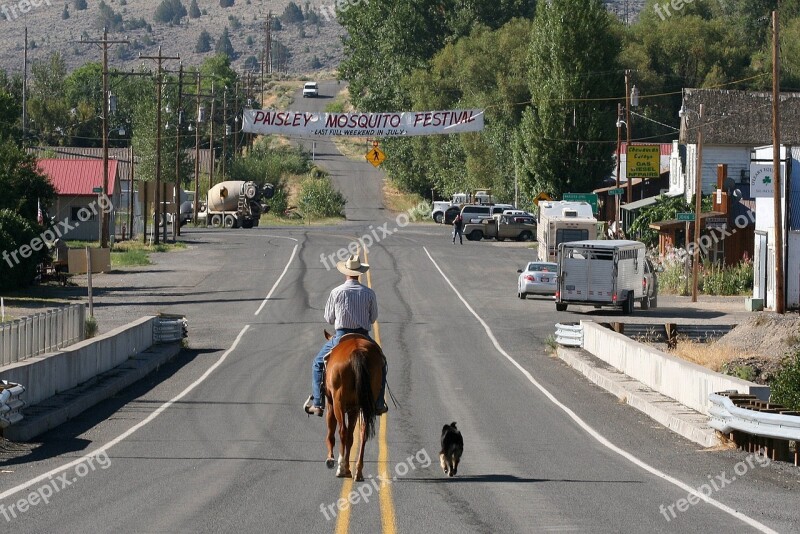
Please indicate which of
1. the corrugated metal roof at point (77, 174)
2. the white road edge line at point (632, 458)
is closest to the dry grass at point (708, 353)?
the white road edge line at point (632, 458)

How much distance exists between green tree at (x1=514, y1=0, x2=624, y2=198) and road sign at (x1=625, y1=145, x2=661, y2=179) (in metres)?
14.8

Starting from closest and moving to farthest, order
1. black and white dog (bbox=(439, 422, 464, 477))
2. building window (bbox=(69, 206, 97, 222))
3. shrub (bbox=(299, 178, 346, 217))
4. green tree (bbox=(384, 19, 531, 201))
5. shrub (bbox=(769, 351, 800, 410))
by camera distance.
Result: black and white dog (bbox=(439, 422, 464, 477)) → shrub (bbox=(769, 351, 800, 410)) → building window (bbox=(69, 206, 97, 222)) → green tree (bbox=(384, 19, 531, 201)) → shrub (bbox=(299, 178, 346, 217))

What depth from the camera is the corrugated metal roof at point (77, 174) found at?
74.0 m

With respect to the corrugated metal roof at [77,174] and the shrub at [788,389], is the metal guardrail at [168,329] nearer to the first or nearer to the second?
the shrub at [788,389]

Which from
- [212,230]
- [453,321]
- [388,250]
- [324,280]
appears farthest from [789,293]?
[212,230]

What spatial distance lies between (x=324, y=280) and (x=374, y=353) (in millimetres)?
38520

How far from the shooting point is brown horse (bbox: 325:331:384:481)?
1280cm

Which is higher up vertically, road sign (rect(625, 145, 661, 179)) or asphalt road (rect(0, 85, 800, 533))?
road sign (rect(625, 145, 661, 179))

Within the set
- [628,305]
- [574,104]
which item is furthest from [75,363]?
[574,104]

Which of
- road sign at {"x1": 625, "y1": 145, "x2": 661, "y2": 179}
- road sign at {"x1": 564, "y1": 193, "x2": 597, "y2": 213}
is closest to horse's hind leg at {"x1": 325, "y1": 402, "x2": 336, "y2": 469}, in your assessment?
road sign at {"x1": 564, "y1": 193, "x2": 597, "y2": 213}

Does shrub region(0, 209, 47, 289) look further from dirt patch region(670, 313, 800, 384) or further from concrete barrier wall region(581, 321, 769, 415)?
dirt patch region(670, 313, 800, 384)

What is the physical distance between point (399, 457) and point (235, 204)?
7438cm

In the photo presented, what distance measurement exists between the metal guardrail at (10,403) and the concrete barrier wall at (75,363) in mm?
525

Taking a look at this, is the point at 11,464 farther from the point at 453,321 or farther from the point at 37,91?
the point at 37,91
